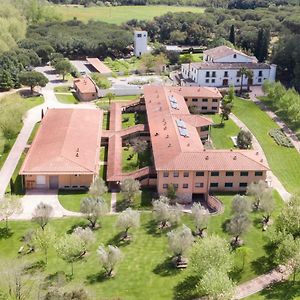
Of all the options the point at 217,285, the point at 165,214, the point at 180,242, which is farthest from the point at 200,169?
the point at 217,285

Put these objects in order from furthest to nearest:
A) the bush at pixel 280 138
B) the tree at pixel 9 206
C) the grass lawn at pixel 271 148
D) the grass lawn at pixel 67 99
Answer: the grass lawn at pixel 67 99 → the bush at pixel 280 138 → the grass lawn at pixel 271 148 → the tree at pixel 9 206

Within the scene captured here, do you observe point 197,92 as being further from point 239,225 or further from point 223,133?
point 239,225

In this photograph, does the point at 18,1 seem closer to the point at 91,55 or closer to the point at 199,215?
the point at 91,55

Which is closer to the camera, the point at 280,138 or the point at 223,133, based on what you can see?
the point at 280,138

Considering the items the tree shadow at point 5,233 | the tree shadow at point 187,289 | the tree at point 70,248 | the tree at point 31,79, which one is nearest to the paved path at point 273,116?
the tree shadow at point 187,289

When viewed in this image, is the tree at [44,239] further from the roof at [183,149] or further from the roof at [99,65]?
the roof at [99,65]

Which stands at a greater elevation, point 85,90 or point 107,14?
point 107,14
